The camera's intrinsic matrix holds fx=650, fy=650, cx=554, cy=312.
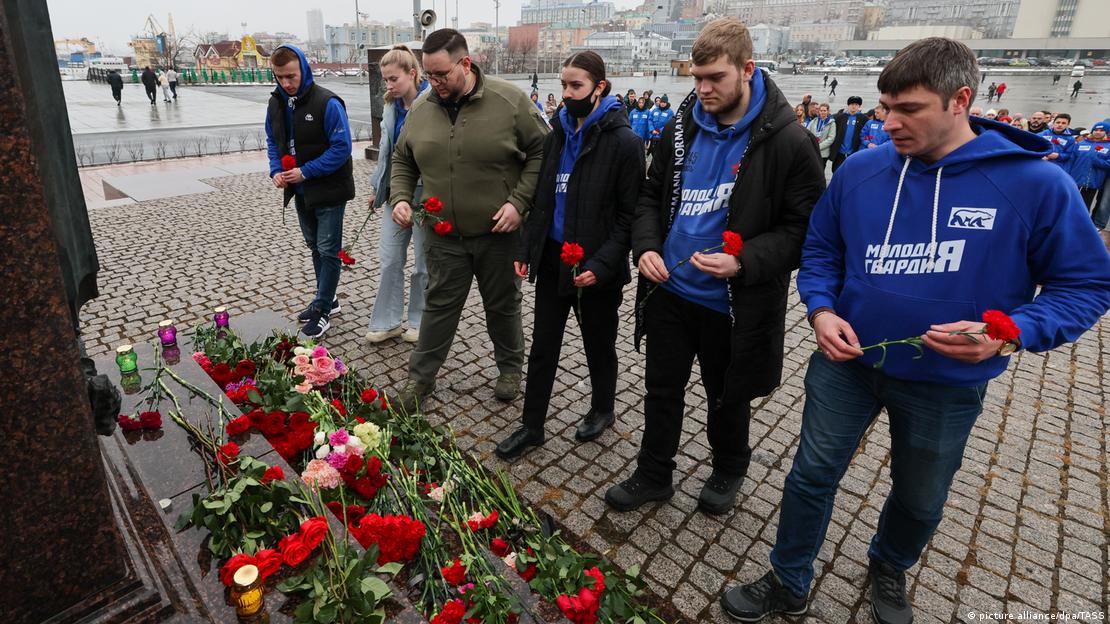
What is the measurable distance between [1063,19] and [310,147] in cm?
10830

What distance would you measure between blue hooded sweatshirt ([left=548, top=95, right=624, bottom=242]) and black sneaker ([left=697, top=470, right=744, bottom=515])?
131 centimetres

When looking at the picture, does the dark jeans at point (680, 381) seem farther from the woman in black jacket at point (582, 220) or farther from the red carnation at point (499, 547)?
the red carnation at point (499, 547)

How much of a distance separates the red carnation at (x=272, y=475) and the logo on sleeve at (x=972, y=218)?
2289mm

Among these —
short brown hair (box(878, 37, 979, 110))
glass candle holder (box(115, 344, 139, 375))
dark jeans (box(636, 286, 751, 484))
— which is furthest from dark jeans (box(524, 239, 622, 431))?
glass candle holder (box(115, 344, 139, 375))

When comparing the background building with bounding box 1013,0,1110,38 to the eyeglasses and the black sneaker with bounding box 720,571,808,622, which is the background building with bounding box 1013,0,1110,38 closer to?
the eyeglasses

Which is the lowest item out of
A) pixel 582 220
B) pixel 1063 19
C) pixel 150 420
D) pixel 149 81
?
pixel 150 420

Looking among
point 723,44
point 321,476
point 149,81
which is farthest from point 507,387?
point 149,81

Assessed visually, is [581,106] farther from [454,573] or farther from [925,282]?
[454,573]

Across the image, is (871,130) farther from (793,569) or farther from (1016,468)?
(793,569)

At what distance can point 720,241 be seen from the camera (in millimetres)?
2414

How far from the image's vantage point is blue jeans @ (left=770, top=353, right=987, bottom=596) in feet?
6.43

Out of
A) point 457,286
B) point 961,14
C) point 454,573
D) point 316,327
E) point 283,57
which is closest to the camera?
point 454,573

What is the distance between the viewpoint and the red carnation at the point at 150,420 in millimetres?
2607

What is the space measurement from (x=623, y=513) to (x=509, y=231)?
4.93 ft
